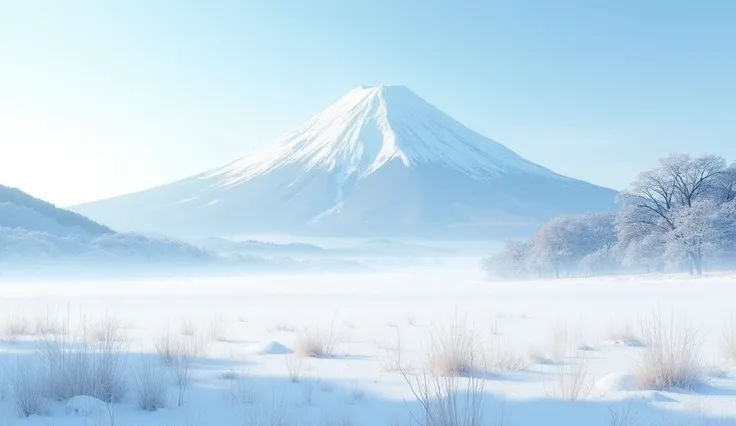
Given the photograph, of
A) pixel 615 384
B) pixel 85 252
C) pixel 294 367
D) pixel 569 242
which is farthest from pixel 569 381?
pixel 85 252

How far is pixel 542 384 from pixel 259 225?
8418 centimetres

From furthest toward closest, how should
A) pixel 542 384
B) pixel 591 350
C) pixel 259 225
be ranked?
pixel 259 225, pixel 591 350, pixel 542 384

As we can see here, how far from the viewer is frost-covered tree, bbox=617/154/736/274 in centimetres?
2486

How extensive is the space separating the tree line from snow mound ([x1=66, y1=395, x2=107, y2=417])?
24.6m

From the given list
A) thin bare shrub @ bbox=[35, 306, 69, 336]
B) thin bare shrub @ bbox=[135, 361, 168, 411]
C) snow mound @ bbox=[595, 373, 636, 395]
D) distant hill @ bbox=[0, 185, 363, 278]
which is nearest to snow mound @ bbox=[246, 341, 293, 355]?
thin bare shrub @ bbox=[35, 306, 69, 336]

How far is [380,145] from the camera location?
113438 millimetres

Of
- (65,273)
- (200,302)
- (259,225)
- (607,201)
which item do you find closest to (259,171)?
(259,225)

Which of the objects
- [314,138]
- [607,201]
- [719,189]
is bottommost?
[719,189]

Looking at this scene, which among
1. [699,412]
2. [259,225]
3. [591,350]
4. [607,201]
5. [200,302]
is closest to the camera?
[699,412]

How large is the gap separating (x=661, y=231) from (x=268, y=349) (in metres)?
24.4

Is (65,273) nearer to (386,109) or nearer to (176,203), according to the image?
(176,203)

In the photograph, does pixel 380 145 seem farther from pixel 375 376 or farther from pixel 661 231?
pixel 375 376

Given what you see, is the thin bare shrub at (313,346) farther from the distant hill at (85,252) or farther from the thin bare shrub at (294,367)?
the distant hill at (85,252)

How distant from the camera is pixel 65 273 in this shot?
32.1 meters
